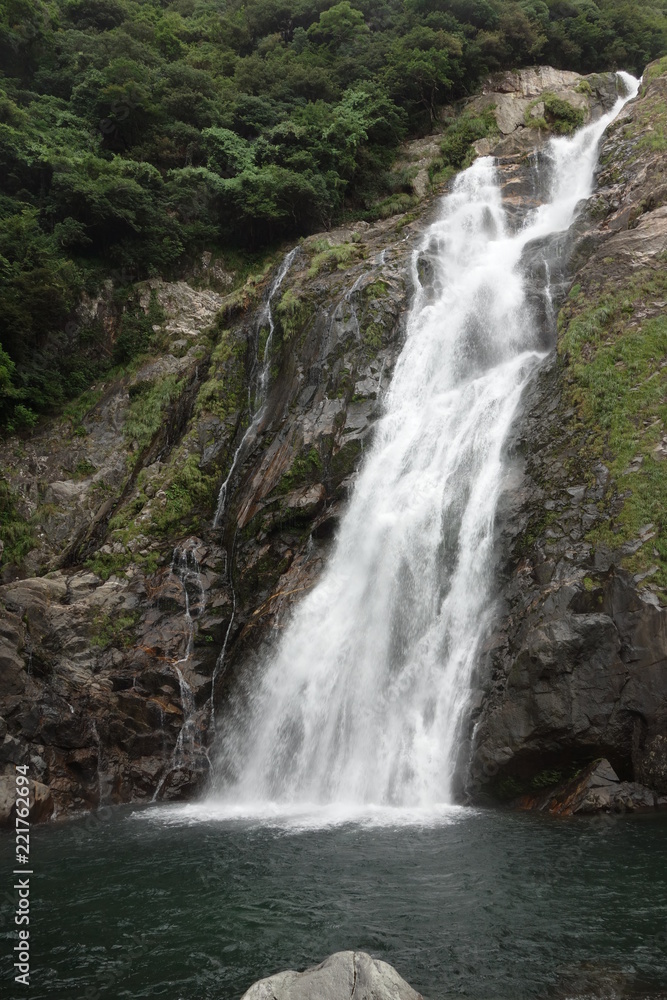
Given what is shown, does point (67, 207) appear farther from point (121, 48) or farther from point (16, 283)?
point (121, 48)

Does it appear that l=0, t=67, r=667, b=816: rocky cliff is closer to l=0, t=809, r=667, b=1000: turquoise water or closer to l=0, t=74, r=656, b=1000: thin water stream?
l=0, t=74, r=656, b=1000: thin water stream

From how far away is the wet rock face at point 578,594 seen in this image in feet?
30.8

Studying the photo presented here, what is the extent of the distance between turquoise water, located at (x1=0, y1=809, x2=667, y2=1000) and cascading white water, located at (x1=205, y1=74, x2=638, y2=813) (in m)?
1.90

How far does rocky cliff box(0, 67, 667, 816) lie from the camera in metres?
9.98

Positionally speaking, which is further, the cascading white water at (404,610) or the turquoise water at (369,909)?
the cascading white water at (404,610)

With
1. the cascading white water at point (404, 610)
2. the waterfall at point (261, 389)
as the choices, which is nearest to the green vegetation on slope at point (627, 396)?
the cascading white water at point (404, 610)

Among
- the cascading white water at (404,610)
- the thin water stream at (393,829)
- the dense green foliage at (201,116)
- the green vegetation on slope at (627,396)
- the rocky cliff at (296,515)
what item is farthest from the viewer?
the dense green foliage at (201,116)

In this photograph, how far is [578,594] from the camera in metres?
10.2

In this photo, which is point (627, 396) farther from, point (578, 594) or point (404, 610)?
point (404, 610)

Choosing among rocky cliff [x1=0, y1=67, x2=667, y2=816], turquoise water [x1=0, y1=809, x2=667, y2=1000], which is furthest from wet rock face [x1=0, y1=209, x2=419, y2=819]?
turquoise water [x1=0, y1=809, x2=667, y2=1000]

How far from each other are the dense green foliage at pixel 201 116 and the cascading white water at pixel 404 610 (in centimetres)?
1161

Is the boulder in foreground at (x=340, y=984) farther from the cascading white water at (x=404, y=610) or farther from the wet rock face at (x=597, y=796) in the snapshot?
the cascading white water at (x=404, y=610)

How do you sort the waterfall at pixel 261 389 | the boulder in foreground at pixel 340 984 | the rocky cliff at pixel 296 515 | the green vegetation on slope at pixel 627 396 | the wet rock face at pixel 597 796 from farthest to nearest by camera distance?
the waterfall at pixel 261 389 < the green vegetation on slope at pixel 627 396 < the rocky cliff at pixel 296 515 < the wet rock face at pixel 597 796 < the boulder in foreground at pixel 340 984

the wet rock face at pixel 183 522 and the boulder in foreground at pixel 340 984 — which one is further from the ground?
the wet rock face at pixel 183 522
